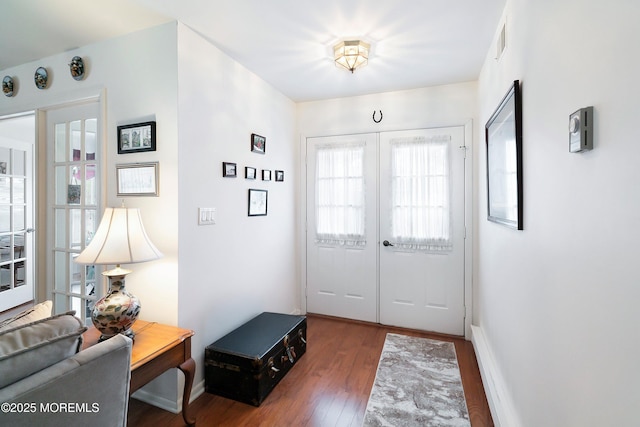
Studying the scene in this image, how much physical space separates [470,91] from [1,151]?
17.8 feet

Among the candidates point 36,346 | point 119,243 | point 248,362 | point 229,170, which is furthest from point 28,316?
point 229,170

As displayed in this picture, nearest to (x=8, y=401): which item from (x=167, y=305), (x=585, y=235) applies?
(x=167, y=305)

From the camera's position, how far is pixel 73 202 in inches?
93.1

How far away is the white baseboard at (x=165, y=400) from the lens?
1.89 meters

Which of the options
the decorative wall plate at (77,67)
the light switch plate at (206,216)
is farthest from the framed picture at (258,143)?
the decorative wall plate at (77,67)

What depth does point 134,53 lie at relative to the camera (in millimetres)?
2014

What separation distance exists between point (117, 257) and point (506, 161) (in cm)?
230

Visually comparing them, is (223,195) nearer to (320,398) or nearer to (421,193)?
(320,398)

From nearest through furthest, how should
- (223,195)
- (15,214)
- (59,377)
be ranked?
(59,377), (223,195), (15,214)

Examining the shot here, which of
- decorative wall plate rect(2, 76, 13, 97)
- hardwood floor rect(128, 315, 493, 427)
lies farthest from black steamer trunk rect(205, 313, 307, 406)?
decorative wall plate rect(2, 76, 13, 97)

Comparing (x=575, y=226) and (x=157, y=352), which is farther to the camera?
(x=157, y=352)

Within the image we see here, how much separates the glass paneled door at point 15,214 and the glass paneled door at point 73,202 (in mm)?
1812

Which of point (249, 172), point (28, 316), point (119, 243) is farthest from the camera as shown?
point (249, 172)

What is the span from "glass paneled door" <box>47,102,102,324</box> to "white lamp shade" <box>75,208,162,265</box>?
26.8 inches
